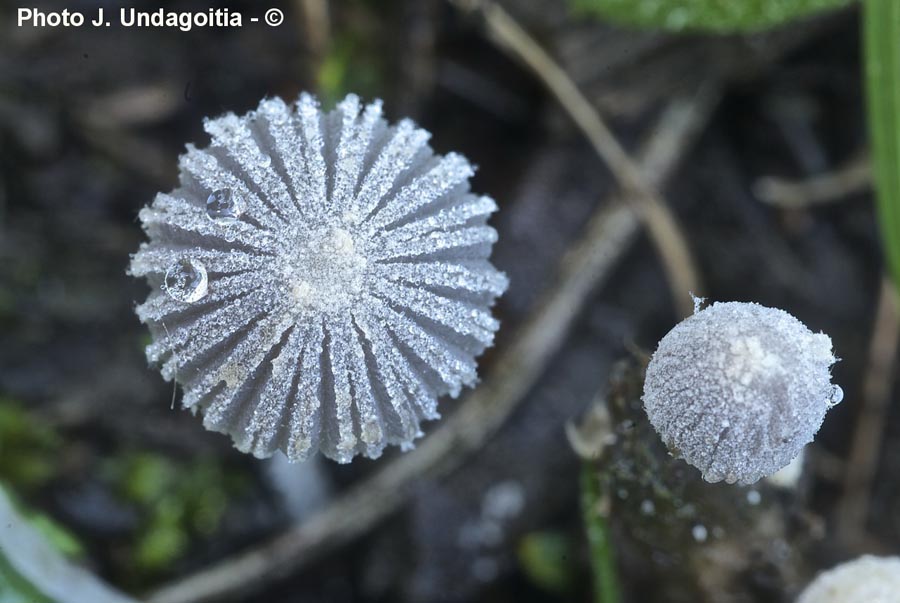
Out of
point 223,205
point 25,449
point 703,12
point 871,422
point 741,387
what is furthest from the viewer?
point 871,422

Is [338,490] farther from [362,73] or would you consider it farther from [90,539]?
[362,73]

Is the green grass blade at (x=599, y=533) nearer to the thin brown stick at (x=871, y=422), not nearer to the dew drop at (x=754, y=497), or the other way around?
the dew drop at (x=754, y=497)

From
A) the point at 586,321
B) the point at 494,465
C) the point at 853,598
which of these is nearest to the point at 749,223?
the point at 586,321

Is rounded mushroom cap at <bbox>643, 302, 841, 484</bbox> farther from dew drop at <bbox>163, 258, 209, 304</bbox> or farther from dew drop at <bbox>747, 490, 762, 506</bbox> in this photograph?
dew drop at <bbox>163, 258, 209, 304</bbox>

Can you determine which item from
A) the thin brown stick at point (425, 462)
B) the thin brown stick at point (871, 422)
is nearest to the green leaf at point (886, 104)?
the thin brown stick at point (871, 422)

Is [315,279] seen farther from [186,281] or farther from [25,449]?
[25,449]

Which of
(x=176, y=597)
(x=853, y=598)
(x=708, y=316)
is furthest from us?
(x=176, y=597)

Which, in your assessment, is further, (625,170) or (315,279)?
(625,170)

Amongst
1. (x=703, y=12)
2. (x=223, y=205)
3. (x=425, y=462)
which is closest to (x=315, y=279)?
(x=223, y=205)
